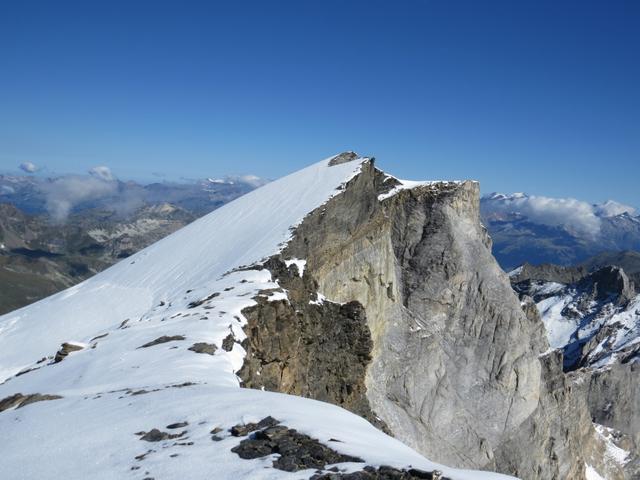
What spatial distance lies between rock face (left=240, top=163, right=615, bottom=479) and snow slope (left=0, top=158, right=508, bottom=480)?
10.7 metres

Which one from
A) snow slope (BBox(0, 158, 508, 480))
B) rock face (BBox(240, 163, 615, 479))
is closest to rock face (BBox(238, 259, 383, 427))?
rock face (BBox(240, 163, 615, 479))

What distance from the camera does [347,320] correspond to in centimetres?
3959

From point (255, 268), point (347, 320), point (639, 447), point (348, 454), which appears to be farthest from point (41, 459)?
point (639, 447)

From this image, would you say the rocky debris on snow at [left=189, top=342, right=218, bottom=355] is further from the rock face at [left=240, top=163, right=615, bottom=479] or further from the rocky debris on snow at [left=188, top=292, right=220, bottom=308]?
the rock face at [left=240, top=163, right=615, bottom=479]

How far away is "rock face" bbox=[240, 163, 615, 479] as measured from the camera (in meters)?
51.0

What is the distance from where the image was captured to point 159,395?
52.6 ft

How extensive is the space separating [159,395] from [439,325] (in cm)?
5202

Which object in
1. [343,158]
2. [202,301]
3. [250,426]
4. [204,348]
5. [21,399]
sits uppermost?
[343,158]

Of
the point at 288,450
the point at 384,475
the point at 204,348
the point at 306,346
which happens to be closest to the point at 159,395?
the point at 204,348

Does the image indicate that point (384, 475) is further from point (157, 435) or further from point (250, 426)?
point (157, 435)

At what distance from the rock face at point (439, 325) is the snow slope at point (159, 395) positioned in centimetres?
1074

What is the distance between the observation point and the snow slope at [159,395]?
11.8 m

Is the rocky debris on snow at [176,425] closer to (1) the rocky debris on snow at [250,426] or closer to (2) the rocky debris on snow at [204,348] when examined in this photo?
(1) the rocky debris on snow at [250,426]

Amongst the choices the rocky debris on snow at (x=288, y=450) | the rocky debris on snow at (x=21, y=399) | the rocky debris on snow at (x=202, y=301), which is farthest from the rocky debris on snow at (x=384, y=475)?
the rocky debris on snow at (x=202, y=301)
